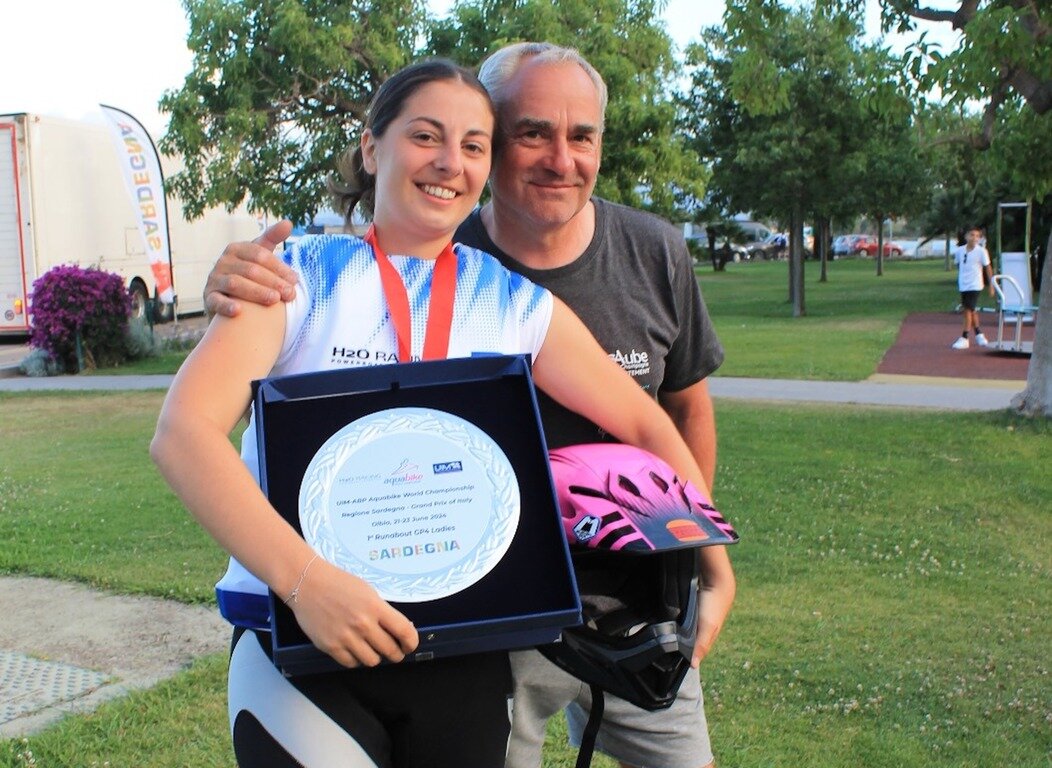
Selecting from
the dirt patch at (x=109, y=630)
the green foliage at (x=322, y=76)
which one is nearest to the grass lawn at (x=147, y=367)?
the green foliage at (x=322, y=76)

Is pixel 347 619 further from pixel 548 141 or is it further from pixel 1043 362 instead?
pixel 1043 362

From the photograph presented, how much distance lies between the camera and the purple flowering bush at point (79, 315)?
16359mm

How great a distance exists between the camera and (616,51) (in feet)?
58.2

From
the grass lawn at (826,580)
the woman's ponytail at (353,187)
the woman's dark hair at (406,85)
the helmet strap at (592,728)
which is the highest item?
the woman's dark hair at (406,85)

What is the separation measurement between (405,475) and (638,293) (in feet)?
3.40

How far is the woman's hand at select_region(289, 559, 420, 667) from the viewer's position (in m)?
1.64

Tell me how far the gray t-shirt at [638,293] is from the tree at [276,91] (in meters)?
14.9

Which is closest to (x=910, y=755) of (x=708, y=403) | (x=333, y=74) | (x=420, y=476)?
(x=708, y=403)

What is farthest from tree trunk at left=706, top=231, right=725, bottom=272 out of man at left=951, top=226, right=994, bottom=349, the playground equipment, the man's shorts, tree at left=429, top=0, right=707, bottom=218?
the man's shorts

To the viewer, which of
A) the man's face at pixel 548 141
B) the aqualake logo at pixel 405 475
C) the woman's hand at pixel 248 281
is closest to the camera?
the aqualake logo at pixel 405 475

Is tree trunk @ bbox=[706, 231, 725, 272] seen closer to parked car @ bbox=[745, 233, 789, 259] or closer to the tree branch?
parked car @ bbox=[745, 233, 789, 259]

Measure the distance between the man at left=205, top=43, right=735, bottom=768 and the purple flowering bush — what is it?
14884mm

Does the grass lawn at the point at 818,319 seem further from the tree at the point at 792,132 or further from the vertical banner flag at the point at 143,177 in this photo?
A: the vertical banner flag at the point at 143,177

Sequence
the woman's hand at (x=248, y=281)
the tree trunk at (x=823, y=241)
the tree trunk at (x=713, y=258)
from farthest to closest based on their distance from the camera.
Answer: the tree trunk at (x=713, y=258) < the tree trunk at (x=823, y=241) < the woman's hand at (x=248, y=281)
